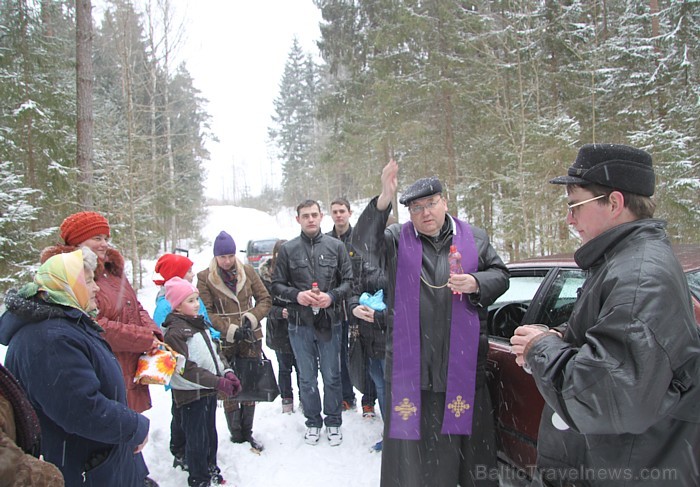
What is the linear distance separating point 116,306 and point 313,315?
1.74 metres

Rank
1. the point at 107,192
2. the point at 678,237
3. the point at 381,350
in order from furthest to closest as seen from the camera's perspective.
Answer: the point at 107,192
the point at 678,237
the point at 381,350

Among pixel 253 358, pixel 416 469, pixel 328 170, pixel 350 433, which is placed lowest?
pixel 350 433

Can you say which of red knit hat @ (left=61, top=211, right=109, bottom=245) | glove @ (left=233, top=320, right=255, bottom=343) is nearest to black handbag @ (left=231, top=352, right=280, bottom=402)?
glove @ (left=233, top=320, right=255, bottom=343)

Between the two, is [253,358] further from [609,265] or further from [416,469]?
[609,265]

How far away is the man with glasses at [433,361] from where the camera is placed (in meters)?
2.63

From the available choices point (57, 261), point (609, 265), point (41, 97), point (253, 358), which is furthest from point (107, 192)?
point (609, 265)

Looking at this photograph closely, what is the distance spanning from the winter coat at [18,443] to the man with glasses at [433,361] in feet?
6.06

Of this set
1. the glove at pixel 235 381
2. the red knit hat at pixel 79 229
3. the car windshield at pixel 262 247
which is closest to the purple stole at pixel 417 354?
the glove at pixel 235 381

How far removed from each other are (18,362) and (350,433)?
128 inches

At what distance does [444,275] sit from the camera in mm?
2709

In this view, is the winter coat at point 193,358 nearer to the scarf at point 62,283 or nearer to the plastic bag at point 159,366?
the plastic bag at point 159,366

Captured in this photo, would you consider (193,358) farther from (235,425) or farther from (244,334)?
(235,425)

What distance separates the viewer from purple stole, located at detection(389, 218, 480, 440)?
8.62ft

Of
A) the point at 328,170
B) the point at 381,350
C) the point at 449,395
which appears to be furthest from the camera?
the point at 328,170
